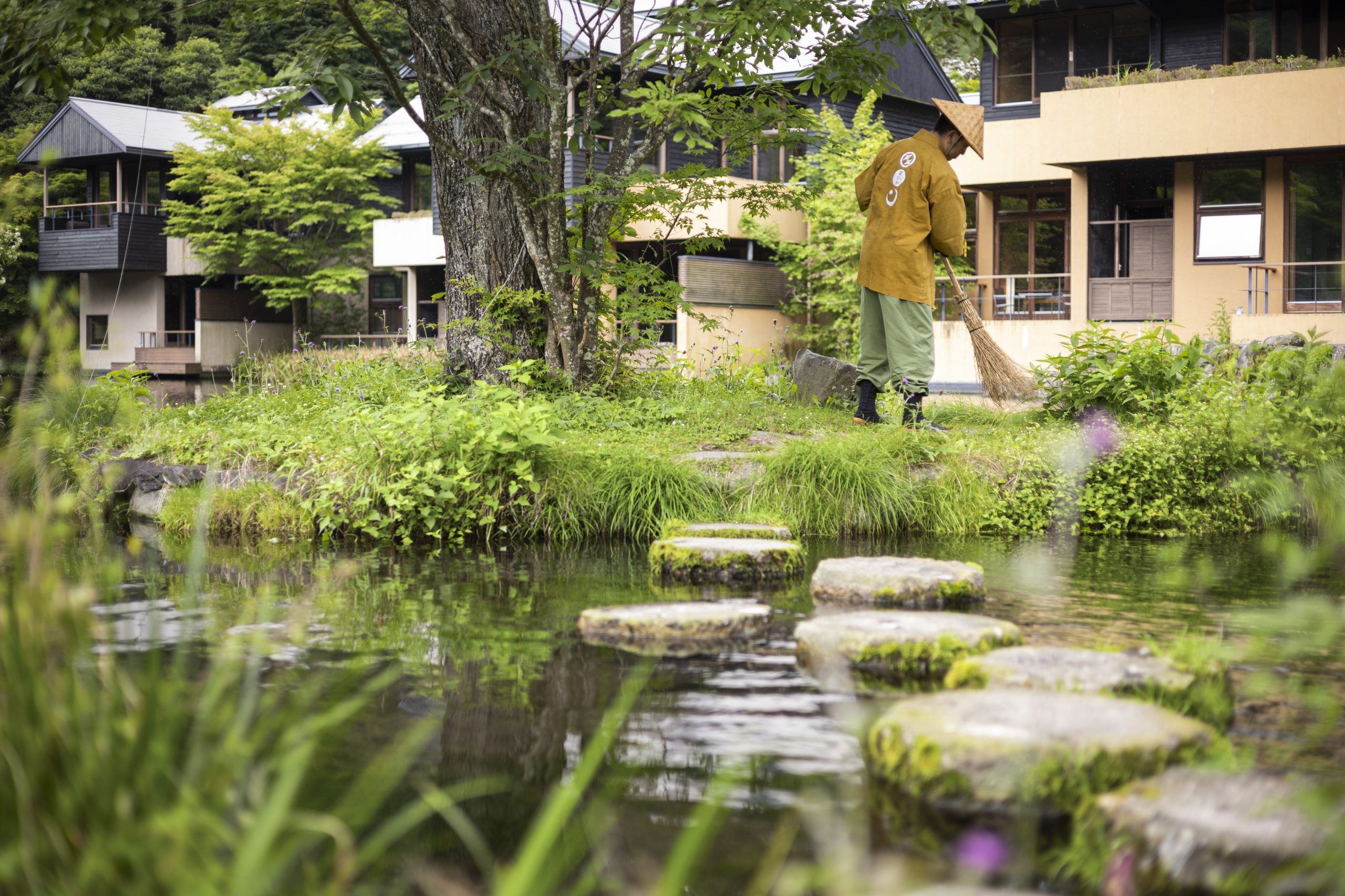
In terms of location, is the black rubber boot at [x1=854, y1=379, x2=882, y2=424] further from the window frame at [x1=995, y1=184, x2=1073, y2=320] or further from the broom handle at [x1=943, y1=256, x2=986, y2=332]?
the window frame at [x1=995, y1=184, x2=1073, y2=320]

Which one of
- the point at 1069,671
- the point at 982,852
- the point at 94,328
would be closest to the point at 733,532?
the point at 1069,671

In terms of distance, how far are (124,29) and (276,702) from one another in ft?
19.7

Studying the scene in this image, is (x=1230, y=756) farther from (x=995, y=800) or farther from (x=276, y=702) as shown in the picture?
(x=276, y=702)

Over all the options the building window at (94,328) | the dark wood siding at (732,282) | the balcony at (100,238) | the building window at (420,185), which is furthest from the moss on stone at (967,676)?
the building window at (94,328)

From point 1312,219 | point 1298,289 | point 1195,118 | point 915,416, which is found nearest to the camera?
point 915,416

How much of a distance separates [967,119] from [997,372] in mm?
1953

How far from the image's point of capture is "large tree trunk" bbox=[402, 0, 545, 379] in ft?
28.3

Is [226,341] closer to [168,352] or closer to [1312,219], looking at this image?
[168,352]

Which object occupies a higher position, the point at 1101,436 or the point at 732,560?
the point at 1101,436

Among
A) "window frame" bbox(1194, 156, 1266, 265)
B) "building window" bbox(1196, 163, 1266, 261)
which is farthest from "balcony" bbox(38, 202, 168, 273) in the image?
"building window" bbox(1196, 163, 1266, 261)

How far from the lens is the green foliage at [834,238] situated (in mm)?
22141

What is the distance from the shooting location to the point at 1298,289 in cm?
1803

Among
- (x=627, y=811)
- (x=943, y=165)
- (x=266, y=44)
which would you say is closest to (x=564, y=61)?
(x=943, y=165)

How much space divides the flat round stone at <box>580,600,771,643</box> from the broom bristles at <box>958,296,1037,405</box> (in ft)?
18.2
